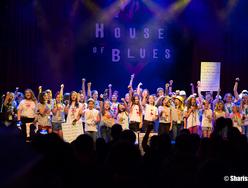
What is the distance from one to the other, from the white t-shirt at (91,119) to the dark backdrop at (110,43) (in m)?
4.09

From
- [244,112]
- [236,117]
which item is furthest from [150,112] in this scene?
[244,112]

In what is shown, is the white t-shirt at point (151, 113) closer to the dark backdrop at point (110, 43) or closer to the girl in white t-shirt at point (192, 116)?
the girl in white t-shirt at point (192, 116)

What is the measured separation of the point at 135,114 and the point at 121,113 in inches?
16.4

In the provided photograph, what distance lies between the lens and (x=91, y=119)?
36.6 feet

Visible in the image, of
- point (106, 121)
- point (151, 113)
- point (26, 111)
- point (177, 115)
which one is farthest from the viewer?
point (177, 115)

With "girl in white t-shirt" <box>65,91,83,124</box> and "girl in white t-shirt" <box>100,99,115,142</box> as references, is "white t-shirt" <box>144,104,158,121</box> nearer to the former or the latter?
"girl in white t-shirt" <box>100,99,115,142</box>

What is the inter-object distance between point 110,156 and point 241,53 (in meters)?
13.7

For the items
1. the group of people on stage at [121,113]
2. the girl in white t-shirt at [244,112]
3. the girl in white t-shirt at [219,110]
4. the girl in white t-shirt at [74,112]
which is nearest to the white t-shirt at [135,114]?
the group of people on stage at [121,113]

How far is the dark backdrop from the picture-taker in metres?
14.6

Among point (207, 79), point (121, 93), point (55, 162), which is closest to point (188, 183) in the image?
point (55, 162)

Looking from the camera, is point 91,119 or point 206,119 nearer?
point 91,119

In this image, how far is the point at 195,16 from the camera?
16016 mm

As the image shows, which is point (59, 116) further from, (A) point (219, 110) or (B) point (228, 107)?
(B) point (228, 107)

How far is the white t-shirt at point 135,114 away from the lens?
11625mm
